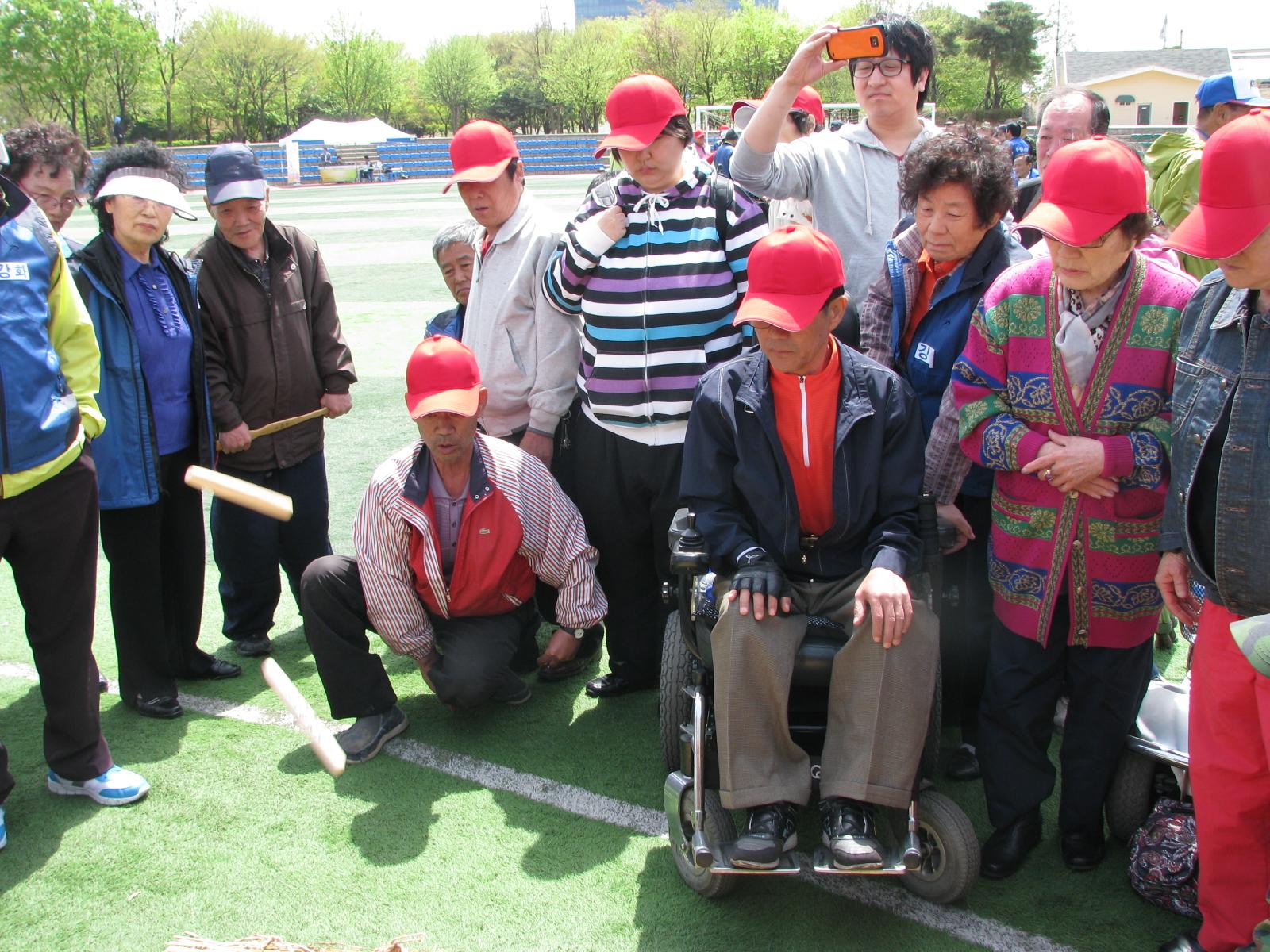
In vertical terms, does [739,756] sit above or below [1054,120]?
below

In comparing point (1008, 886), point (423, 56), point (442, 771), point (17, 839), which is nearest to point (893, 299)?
point (1008, 886)

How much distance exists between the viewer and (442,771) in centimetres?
349

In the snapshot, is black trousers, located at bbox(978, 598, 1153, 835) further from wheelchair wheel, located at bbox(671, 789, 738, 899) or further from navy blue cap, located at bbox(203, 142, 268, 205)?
navy blue cap, located at bbox(203, 142, 268, 205)

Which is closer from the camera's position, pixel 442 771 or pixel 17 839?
pixel 17 839

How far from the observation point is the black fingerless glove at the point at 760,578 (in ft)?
8.83

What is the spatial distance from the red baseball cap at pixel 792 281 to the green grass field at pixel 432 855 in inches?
59.1

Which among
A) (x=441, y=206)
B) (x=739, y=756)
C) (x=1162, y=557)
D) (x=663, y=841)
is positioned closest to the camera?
(x=1162, y=557)

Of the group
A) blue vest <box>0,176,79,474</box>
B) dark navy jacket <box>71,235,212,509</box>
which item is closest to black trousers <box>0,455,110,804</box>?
blue vest <box>0,176,79,474</box>

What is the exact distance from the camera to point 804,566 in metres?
2.96

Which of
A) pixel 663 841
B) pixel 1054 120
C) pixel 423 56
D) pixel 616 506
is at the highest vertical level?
pixel 423 56

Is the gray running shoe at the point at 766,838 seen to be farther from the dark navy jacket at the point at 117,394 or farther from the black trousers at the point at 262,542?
the black trousers at the point at 262,542

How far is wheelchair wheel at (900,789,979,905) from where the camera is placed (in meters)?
2.64

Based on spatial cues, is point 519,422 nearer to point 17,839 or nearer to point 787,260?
point 787,260

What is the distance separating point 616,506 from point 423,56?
82770 millimetres
